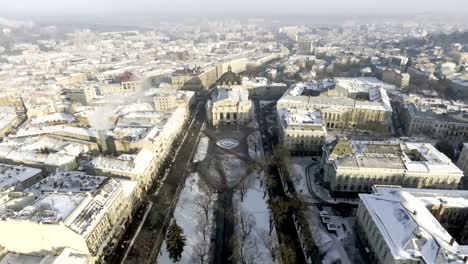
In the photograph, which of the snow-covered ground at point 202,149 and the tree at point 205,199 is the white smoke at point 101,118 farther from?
the tree at point 205,199

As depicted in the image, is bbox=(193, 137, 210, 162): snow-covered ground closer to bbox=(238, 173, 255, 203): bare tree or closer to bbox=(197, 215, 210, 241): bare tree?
bbox=(238, 173, 255, 203): bare tree

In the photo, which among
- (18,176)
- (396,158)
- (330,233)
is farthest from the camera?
(18,176)

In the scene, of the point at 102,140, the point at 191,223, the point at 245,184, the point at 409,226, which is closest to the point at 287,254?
the point at 409,226

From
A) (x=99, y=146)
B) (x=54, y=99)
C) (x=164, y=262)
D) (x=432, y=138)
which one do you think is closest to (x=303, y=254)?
(x=164, y=262)

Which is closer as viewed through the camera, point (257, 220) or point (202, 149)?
point (257, 220)

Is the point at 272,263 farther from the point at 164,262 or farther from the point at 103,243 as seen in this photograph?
the point at 103,243

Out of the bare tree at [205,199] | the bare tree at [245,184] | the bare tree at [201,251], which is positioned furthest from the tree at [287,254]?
the bare tree at [245,184]

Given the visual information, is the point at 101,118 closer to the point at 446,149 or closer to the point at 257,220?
the point at 257,220
